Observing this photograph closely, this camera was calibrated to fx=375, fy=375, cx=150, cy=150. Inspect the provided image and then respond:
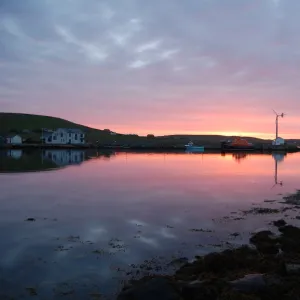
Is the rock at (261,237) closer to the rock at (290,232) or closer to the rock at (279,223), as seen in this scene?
the rock at (290,232)

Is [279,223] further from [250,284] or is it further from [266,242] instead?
[250,284]

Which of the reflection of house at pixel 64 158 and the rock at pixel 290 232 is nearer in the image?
the rock at pixel 290 232

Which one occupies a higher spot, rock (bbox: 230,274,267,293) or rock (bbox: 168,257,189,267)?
rock (bbox: 230,274,267,293)

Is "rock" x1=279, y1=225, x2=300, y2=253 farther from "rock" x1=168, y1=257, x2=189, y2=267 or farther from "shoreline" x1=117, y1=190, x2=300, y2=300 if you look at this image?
"rock" x1=168, y1=257, x2=189, y2=267

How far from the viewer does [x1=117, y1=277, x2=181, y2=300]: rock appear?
8.38 meters

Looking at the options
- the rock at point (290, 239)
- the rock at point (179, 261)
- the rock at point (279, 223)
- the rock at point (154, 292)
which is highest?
the rock at point (154, 292)

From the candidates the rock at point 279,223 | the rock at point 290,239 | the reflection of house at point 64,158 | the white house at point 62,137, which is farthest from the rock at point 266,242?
the white house at point 62,137

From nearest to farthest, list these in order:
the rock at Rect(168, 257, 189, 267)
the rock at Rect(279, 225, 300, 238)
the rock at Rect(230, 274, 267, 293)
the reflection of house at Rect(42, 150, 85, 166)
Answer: the rock at Rect(230, 274, 267, 293) < the rock at Rect(168, 257, 189, 267) < the rock at Rect(279, 225, 300, 238) < the reflection of house at Rect(42, 150, 85, 166)

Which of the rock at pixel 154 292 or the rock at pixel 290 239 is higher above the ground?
the rock at pixel 154 292

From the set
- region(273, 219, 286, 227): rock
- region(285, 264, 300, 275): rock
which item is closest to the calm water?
region(273, 219, 286, 227): rock

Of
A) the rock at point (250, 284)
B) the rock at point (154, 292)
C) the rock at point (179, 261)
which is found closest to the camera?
the rock at point (154, 292)

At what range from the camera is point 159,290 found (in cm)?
854

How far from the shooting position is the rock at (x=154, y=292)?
330 inches

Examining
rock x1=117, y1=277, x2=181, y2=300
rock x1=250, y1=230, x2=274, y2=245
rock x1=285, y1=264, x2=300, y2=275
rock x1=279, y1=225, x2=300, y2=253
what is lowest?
rock x1=250, y1=230, x2=274, y2=245
